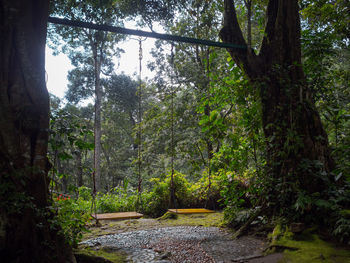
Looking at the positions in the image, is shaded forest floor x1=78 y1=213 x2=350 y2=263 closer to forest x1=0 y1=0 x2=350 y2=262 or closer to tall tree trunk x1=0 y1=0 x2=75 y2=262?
forest x1=0 y1=0 x2=350 y2=262

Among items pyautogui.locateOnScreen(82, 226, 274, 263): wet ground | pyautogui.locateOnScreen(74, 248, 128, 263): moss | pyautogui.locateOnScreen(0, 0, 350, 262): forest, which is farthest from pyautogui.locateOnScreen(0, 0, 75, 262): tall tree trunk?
pyautogui.locateOnScreen(82, 226, 274, 263): wet ground

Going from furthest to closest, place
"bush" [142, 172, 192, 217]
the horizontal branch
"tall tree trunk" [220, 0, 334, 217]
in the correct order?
"bush" [142, 172, 192, 217], "tall tree trunk" [220, 0, 334, 217], the horizontal branch

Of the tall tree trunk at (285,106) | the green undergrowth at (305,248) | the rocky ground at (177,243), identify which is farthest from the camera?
the tall tree trunk at (285,106)

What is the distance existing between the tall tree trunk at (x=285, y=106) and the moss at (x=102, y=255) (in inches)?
65.7

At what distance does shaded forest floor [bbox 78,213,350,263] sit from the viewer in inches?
83.7

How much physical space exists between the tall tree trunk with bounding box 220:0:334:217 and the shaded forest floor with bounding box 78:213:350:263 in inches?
22.5

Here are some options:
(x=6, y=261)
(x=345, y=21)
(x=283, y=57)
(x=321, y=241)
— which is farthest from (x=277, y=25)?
(x=6, y=261)

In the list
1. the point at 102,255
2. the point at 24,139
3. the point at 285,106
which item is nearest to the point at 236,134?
the point at 285,106

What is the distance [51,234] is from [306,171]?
2.35 metres

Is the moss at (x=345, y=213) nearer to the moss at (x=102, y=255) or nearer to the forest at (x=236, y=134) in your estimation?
the forest at (x=236, y=134)

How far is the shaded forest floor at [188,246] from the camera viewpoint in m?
2.13

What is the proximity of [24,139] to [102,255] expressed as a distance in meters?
1.30

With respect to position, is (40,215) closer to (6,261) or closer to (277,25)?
(6,261)

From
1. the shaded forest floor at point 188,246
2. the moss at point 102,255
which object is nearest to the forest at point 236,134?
the moss at point 102,255
